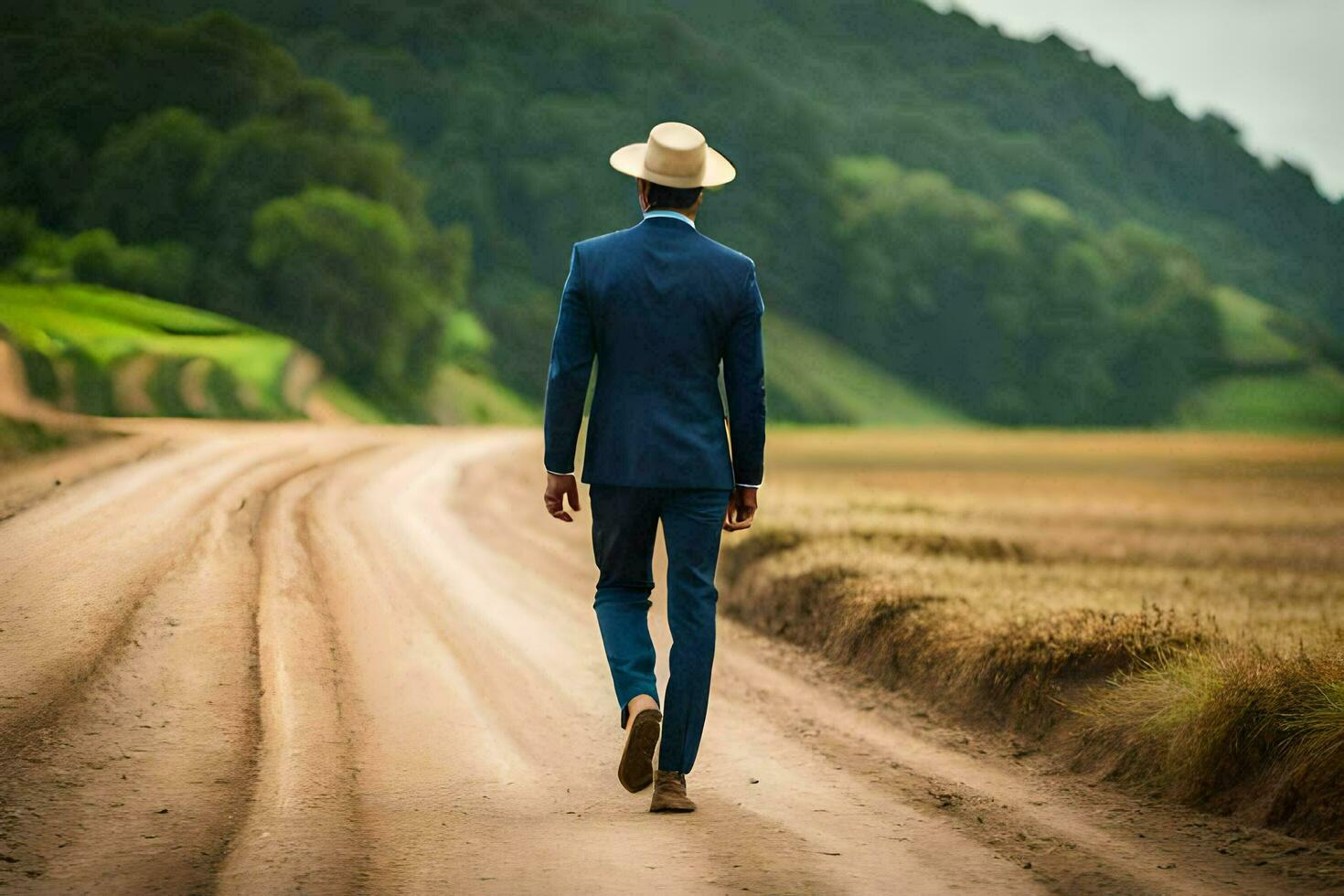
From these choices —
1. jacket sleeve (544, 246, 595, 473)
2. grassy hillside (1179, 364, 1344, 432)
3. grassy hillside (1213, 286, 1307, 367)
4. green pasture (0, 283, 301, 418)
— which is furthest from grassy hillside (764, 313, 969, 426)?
jacket sleeve (544, 246, 595, 473)

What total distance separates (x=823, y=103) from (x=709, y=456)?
541ft

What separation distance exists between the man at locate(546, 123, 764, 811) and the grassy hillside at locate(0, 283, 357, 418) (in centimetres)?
665

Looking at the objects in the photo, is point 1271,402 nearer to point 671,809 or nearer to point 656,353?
point 656,353

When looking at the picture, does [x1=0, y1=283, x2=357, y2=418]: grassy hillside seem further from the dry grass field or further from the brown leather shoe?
the brown leather shoe

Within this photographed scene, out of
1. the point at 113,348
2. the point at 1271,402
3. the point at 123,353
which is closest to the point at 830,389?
the point at 1271,402

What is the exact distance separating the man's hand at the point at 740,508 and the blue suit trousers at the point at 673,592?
38 mm

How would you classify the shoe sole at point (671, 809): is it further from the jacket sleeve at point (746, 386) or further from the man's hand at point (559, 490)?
the jacket sleeve at point (746, 386)

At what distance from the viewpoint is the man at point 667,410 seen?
14.7 ft

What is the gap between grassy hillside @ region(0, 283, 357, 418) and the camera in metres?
9.91

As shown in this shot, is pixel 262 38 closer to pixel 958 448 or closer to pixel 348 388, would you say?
pixel 348 388

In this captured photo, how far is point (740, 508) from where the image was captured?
4641 millimetres

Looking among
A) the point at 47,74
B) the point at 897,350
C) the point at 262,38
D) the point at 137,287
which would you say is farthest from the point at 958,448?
the point at 897,350

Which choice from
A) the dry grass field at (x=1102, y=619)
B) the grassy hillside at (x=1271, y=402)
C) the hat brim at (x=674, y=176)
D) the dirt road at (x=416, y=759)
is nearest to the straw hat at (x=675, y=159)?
the hat brim at (x=674, y=176)

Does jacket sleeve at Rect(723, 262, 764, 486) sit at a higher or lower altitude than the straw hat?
lower
